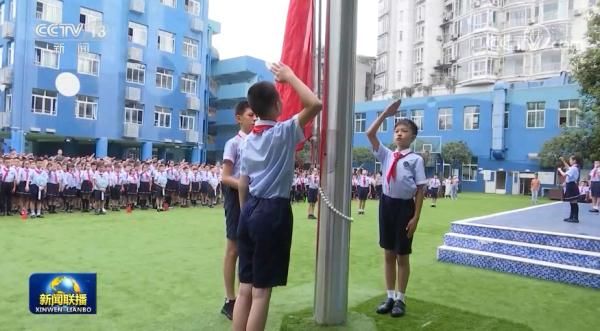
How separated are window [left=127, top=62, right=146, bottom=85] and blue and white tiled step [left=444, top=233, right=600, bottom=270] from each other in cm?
2632

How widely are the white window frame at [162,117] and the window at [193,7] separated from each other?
698cm

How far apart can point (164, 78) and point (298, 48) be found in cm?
2974

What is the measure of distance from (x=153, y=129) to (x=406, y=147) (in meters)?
28.9

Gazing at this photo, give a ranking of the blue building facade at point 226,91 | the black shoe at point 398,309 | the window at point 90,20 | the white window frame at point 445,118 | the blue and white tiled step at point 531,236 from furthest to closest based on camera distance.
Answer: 1. the white window frame at point 445,118
2. the blue building facade at point 226,91
3. the window at point 90,20
4. the blue and white tiled step at point 531,236
5. the black shoe at point 398,309

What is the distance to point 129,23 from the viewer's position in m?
29.2

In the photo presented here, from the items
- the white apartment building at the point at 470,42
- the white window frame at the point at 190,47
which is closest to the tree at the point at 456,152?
the white apartment building at the point at 470,42

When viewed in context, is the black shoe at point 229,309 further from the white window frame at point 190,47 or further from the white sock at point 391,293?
the white window frame at point 190,47

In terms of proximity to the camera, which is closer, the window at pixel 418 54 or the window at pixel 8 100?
the window at pixel 8 100

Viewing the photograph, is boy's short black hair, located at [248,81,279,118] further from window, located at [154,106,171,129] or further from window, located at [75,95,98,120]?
window, located at [154,106,171,129]

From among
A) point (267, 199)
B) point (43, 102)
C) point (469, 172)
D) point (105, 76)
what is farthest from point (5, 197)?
point (469, 172)

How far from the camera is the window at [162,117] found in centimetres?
3162

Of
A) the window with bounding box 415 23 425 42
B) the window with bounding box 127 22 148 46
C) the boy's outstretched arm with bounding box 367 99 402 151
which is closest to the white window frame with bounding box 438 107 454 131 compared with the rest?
the window with bounding box 415 23 425 42

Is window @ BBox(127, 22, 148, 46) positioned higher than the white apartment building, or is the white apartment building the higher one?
the white apartment building

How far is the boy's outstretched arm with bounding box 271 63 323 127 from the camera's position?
2.64 m
